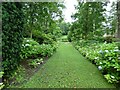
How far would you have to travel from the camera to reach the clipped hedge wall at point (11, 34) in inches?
129

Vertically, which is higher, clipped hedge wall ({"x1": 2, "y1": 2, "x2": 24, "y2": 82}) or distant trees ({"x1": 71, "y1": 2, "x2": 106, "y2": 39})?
distant trees ({"x1": 71, "y1": 2, "x2": 106, "y2": 39})

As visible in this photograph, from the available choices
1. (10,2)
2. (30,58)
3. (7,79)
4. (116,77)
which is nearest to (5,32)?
(10,2)

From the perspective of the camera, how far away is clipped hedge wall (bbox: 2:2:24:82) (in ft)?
10.7

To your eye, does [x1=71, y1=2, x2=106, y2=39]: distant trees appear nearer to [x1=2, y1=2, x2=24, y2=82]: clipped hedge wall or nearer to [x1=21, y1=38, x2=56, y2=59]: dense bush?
[x1=21, y1=38, x2=56, y2=59]: dense bush

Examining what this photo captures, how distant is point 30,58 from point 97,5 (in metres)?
8.23

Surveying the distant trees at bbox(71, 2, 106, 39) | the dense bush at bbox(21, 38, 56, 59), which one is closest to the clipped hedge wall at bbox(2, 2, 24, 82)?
the dense bush at bbox(21, 38, 56, 59)

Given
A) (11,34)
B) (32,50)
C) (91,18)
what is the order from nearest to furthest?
1. (11,34)
2. (32,50)
3. (91,18)

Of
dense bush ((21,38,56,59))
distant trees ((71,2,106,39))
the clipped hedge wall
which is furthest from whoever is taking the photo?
distant trees ((71,2,106,39))

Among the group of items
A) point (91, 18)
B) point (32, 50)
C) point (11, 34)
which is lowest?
point (32, 50)

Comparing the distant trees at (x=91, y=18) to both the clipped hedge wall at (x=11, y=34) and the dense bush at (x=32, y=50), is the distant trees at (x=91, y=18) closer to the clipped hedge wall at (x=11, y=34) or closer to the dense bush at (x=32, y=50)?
the dense bush at (x=32, y=50)

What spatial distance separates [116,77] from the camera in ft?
12.5

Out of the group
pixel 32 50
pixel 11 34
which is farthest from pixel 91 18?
pixel 11 34

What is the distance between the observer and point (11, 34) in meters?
3.52

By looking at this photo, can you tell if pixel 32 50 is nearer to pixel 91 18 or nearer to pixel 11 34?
pixel 11 34
